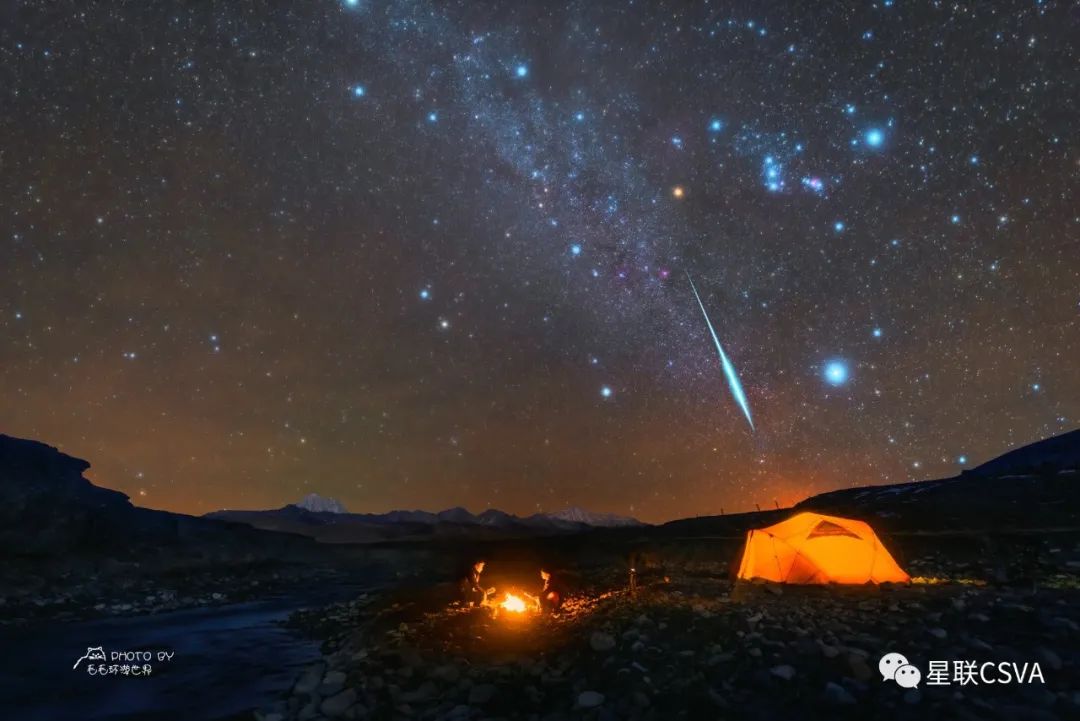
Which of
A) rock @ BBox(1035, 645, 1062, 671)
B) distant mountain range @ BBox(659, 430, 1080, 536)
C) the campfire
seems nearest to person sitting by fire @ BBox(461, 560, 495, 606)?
the campfire

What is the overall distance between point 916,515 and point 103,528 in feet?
282

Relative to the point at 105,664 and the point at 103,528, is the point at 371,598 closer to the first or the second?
the point at 105,664

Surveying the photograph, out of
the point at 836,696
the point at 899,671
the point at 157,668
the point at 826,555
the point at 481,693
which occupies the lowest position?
the point at 157,668

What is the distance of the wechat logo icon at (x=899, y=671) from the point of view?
7625 millimetres

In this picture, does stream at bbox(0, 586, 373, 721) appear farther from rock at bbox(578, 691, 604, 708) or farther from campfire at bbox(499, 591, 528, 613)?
rock at bbox(578, 691, 604, 708)

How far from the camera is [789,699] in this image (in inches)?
297

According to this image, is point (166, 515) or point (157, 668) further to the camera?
point (166, 515)

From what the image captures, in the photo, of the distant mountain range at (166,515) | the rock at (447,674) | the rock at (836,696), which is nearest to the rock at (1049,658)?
the rock at (836,696)

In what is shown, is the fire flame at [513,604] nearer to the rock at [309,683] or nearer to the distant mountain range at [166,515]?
the rock at [309,683]

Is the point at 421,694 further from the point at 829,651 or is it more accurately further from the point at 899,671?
the point at 899,671

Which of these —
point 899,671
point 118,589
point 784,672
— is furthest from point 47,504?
point 899,671

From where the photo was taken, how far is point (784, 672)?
814cm

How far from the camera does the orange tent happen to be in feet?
51.6

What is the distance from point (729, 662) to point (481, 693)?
404 cm
